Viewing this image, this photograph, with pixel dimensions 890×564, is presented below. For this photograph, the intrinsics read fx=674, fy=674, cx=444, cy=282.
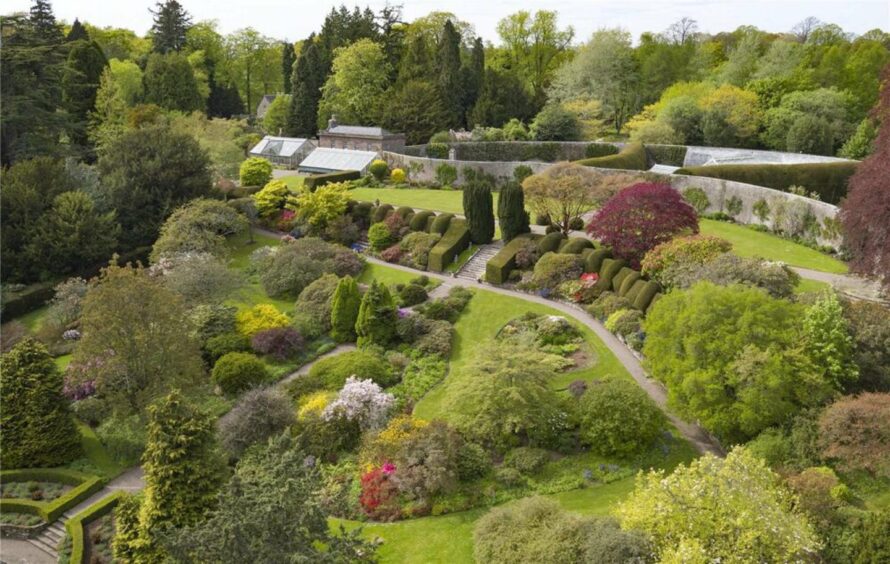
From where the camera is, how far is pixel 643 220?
104 feet

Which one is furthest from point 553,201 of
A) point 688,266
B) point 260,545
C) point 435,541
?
point 260,545

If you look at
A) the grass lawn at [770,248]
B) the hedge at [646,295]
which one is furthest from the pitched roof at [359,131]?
the hedge at [646,295]

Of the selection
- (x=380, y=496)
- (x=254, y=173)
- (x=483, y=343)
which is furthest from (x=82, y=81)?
(x=380, y=496)

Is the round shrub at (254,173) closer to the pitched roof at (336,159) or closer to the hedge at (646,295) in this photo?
the pitched roof at (336,159)

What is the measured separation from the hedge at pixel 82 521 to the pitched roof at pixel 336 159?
39.4 meters

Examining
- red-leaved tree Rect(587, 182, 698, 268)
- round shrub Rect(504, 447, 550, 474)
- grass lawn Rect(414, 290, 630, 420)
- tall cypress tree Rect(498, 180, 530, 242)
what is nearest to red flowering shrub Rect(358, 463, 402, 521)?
grass lawn Rect(414, 290, 630, 420)

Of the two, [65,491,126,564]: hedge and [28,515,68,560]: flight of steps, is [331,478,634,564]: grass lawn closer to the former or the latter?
[65,491,126,564]: hedge

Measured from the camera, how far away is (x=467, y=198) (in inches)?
1517

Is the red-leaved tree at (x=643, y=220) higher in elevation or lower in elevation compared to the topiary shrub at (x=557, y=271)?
higher

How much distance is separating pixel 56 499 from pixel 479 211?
24.9 metres

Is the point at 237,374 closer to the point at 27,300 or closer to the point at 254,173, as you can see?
the point at 27,300

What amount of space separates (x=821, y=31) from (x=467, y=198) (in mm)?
67493

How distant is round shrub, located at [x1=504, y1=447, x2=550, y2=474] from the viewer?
20656mm

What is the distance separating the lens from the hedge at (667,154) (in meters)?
58.4
